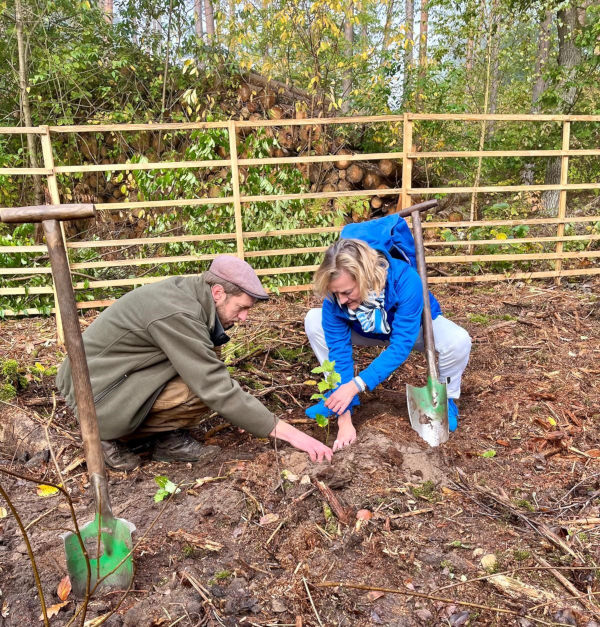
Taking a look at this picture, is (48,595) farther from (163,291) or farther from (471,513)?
(471,513)

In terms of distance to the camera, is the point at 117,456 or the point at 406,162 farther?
the point at 406,162

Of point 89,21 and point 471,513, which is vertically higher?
point 89,21

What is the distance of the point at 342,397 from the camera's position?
2.77 meters

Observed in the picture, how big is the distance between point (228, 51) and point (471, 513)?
820 cm

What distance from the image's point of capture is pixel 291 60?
8914mm

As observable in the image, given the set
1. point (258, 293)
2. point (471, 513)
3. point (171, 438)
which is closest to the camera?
point (471, 513)

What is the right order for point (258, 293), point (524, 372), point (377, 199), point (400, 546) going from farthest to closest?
point (377, 199)
point (524, 372)
point (258, 293)
point (400, 546)

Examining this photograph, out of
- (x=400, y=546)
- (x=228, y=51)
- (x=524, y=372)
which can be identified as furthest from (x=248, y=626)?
(x=228, y=51)

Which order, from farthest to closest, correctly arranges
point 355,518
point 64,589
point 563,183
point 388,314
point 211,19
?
point 211,19, point 563,183, point 388,314, point 355,518, point 64,589

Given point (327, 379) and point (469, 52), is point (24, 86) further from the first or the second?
point (469, 52)

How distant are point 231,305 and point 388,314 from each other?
929 mm

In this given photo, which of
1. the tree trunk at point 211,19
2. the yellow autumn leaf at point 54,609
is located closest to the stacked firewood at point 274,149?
the tree trunk at point 211,19

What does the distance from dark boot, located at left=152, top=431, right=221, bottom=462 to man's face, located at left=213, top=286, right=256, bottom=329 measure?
765 millimetres

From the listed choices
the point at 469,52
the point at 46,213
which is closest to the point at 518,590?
the point at 46,213
